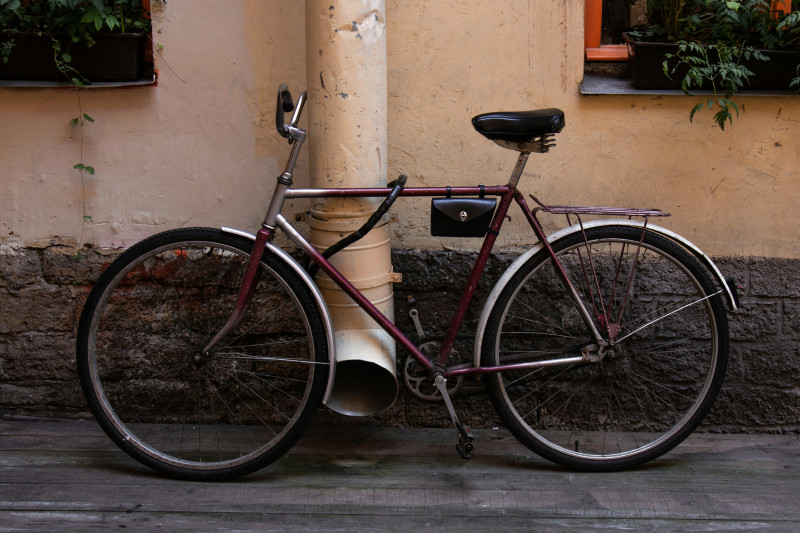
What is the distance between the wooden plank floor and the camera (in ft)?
9.18

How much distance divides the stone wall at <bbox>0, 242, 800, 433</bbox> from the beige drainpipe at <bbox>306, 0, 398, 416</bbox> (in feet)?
1.12

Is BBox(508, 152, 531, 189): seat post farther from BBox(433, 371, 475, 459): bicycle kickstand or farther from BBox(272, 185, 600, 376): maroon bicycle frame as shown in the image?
BBox(433, 371, 475, 459): bicycle kickstand

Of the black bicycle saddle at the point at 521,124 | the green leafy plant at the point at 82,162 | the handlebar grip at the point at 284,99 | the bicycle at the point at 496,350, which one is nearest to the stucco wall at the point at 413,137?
the green leafy plant at the point at 82,162

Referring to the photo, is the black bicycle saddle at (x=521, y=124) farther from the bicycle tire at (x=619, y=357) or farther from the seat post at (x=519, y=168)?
the bicycle tire at (x=619, y=357)

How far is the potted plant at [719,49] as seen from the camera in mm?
3205

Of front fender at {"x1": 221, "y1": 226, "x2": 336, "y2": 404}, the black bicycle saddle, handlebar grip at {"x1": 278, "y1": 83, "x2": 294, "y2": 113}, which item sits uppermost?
handlebar grip at {"x1": 278, "y1": 83, "x2": 294, "y2": 113}

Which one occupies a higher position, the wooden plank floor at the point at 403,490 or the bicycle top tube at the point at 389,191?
the bicycle top tube at the point at 389,191

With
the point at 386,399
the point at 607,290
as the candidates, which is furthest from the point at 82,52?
the point at 607,290

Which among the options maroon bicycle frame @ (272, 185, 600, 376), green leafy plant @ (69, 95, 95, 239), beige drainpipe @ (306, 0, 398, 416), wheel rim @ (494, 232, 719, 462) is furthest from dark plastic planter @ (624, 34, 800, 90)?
green leafy plant @ (69, 95, 95, 239)

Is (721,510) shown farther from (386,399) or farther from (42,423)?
(42,423)

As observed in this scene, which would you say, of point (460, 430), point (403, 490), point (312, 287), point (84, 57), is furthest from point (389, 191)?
point (84, 57)

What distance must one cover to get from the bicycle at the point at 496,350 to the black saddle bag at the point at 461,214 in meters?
0.04

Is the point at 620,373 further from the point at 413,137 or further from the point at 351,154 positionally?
the point at 351,154

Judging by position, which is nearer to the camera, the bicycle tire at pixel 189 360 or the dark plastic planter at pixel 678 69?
the dark plastic planter at pixel 678 69
